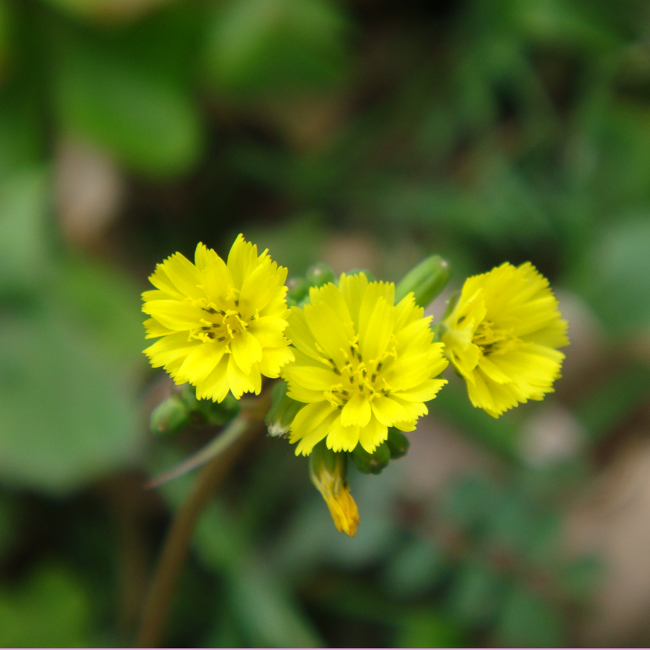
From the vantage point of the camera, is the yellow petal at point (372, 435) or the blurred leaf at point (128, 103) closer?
the yellow petal at point (372, 435)

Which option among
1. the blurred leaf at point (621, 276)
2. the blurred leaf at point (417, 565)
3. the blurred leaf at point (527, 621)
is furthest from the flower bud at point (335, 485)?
the blurred leaf at point (621, 276)

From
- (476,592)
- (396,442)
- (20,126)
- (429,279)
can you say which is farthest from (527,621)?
(20,126)

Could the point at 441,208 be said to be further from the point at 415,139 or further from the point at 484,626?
the point at 484,626

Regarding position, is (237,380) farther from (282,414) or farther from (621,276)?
(621,276)

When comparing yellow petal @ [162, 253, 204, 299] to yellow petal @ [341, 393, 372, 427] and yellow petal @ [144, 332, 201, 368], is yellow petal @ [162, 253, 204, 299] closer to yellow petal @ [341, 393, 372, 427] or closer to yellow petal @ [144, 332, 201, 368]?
yellow petal @ [144, 332, 201, 368]

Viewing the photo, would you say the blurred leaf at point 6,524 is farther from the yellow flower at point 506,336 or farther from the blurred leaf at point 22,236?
the yellow flower at point 506,336

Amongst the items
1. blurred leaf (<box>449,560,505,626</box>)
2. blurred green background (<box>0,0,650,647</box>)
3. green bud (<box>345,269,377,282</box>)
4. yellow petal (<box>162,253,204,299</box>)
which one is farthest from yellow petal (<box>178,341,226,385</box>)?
blurred leaf (<box>449,560,505,626</box>)
